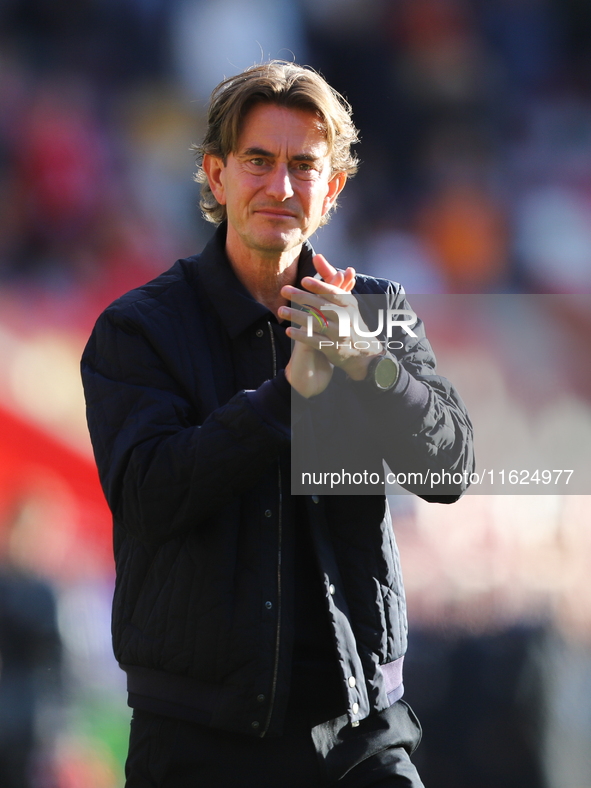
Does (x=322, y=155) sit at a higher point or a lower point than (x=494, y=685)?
higher

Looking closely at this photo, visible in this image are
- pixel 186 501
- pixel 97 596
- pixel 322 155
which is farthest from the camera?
pixel 97 596

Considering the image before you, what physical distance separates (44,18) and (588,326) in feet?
6.84

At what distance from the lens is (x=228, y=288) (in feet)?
5.53

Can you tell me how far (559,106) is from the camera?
9.25 feet

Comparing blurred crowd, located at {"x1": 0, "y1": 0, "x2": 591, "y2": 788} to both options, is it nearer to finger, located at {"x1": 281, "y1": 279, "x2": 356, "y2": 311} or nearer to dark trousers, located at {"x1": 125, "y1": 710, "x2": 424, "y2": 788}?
dark trousers, located at {"x1": 125, "y1": 710, "x2": 424, "y2": 788}

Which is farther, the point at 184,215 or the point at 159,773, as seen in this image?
the point at 184,215

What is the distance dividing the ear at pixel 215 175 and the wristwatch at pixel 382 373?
0.62m

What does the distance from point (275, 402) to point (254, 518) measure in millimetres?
245

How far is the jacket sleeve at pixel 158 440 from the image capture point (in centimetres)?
138

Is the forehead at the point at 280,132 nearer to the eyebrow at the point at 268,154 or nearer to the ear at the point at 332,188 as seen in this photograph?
the eyebrow at the point at 268,154

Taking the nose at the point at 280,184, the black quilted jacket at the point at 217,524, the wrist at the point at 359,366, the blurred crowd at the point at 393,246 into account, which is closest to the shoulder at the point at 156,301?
the black quilted jacket at the point at 217,524

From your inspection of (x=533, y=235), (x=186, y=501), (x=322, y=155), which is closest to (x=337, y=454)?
(x=186, y=501)

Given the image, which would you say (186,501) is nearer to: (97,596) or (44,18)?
(97,596)

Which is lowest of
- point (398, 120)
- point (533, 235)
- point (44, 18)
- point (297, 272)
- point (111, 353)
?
point (111, 353)
